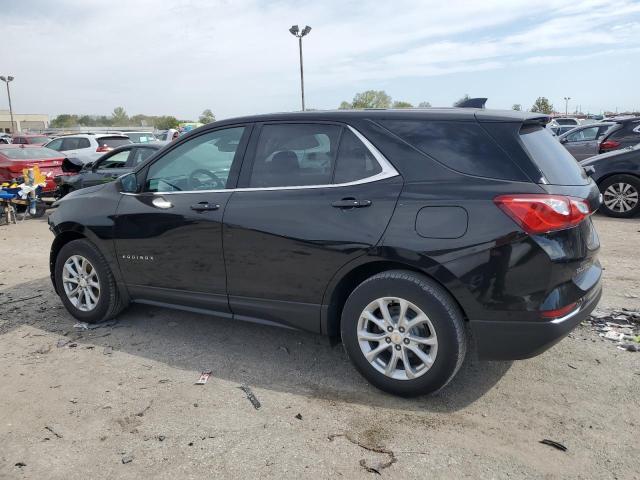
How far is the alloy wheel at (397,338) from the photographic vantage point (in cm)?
319

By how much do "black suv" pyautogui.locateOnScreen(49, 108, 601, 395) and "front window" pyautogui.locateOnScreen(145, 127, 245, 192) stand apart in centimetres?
1

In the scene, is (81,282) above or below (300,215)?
below

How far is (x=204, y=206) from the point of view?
3949 millimetres

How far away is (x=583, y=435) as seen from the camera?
2.90 meters

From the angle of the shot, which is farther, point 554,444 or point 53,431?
point 53,431

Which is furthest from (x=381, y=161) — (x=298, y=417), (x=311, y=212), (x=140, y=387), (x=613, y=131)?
(x=613, y=131)

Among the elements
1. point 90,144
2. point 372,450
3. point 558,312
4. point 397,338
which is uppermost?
point 90,144

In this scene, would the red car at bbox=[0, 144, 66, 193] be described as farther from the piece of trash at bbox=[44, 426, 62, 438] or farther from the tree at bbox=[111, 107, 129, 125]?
the tree at bbox=[111, 107, 129, 125]

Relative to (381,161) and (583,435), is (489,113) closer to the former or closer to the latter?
(381,161)

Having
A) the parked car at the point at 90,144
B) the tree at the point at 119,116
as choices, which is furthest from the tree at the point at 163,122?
the parked car at the point at 90,144

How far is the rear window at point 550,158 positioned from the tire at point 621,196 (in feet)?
20.9

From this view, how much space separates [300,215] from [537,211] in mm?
1469

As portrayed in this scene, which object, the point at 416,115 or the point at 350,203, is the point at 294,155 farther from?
the point at 416,115

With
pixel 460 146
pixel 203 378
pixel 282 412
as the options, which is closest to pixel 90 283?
pixel 203 378
